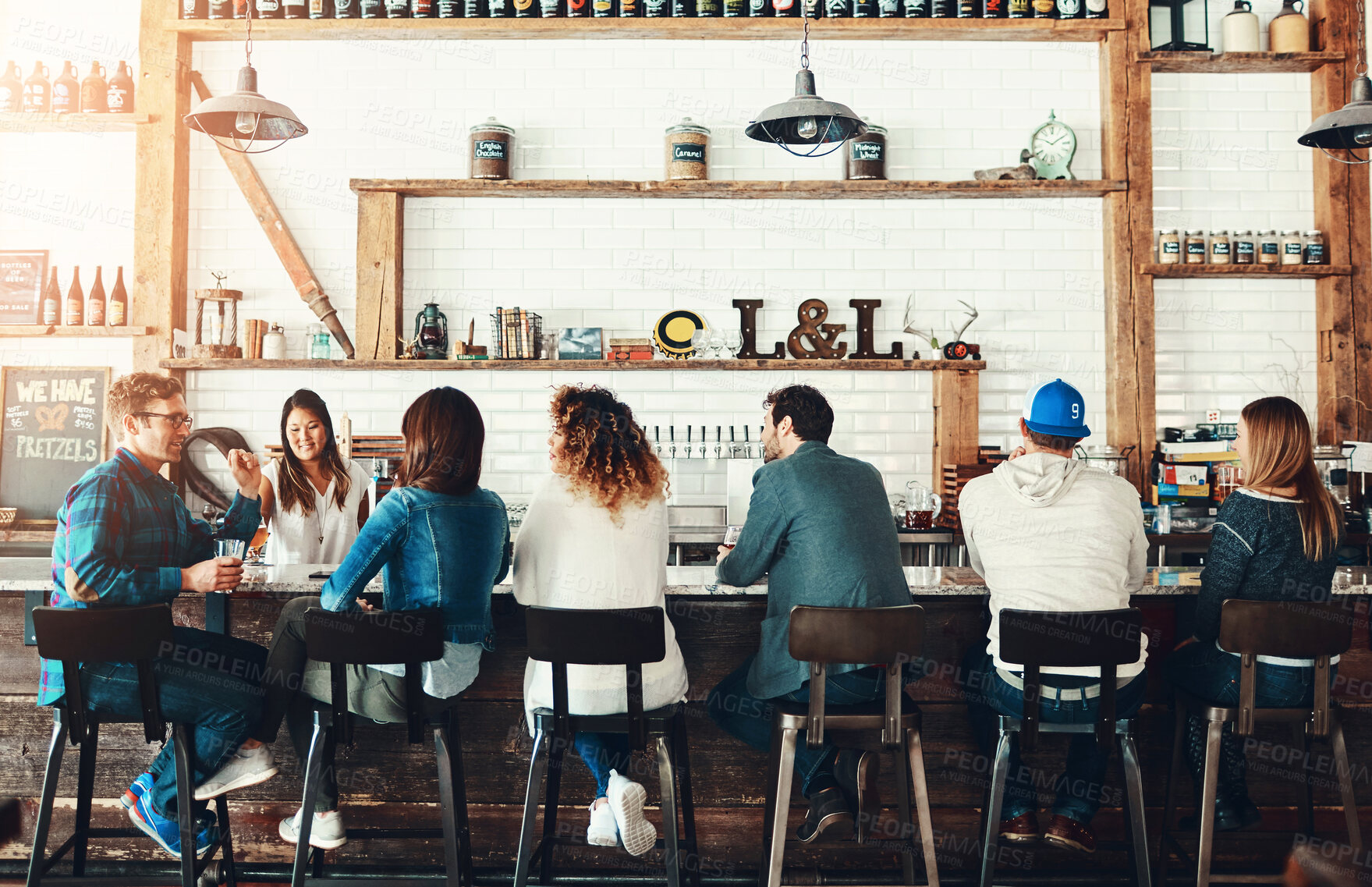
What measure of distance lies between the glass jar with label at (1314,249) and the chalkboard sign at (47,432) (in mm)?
6191

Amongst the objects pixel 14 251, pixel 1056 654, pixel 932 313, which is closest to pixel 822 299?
pixel 932 313

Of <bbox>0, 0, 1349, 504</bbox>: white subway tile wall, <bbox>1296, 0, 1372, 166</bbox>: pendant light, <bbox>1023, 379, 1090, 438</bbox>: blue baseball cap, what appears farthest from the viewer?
<bbox>0, 0, 1349, 504</bbox>: white subway tile wall

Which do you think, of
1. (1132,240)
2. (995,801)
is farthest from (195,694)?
(1132,240)

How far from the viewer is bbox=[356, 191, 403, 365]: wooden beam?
15.9 ft

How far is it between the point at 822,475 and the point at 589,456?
59 centimetres

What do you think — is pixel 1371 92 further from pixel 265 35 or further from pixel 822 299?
pixel 265 35

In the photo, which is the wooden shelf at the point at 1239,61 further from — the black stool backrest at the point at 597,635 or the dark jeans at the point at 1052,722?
the black stool backrest at the point at 597,635

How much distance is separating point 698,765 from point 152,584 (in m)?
1.51

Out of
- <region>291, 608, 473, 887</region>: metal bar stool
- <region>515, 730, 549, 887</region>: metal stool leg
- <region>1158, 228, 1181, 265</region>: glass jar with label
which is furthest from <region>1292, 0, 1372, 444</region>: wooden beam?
<region>291, 608, 473, 887</region>: metal bar stool

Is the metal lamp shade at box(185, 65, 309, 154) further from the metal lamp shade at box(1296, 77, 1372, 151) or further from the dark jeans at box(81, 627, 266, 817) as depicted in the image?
the metal lamp shade at box(1296, 77, 1372, 151)

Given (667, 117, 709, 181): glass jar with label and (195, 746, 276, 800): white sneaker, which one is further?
(667, 117, 709, 181): glass jar with label

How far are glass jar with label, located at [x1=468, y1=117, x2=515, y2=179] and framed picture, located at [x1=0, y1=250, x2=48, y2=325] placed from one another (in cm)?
231

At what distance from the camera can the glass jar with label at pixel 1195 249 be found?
4.91m

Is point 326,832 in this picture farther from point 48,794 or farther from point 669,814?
point 669,814
